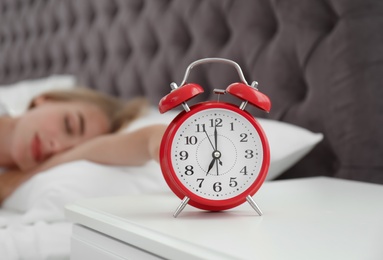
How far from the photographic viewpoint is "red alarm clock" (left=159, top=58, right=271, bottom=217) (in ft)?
2.60

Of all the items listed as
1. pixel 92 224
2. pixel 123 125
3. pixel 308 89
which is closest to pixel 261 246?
pixel 92 224

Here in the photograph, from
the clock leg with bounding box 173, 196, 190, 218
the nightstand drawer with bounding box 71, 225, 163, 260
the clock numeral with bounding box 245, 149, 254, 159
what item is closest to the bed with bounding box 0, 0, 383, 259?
the nightstand drawer with bounding box 71, 225, 163, 260

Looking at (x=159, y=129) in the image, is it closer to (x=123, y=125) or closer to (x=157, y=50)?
(x=123, y=125)

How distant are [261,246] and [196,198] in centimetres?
19

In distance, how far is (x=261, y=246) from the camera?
2.05 ft

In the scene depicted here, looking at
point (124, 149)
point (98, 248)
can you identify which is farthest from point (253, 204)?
point (124, 149)

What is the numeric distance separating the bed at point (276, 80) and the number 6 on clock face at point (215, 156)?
1.25 feet

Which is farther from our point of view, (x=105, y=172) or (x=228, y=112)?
(x=105, y=172)

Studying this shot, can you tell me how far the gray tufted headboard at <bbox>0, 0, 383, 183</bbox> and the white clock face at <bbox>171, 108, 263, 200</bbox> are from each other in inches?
21.3

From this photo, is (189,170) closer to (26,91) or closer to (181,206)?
(181,206)

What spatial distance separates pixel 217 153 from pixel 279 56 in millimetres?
719

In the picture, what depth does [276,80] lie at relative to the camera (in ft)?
4.76

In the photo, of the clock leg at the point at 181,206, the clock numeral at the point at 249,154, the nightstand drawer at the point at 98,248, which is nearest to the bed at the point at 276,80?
the nightstand drawer at the point at 98,248

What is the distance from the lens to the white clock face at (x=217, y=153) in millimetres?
799
